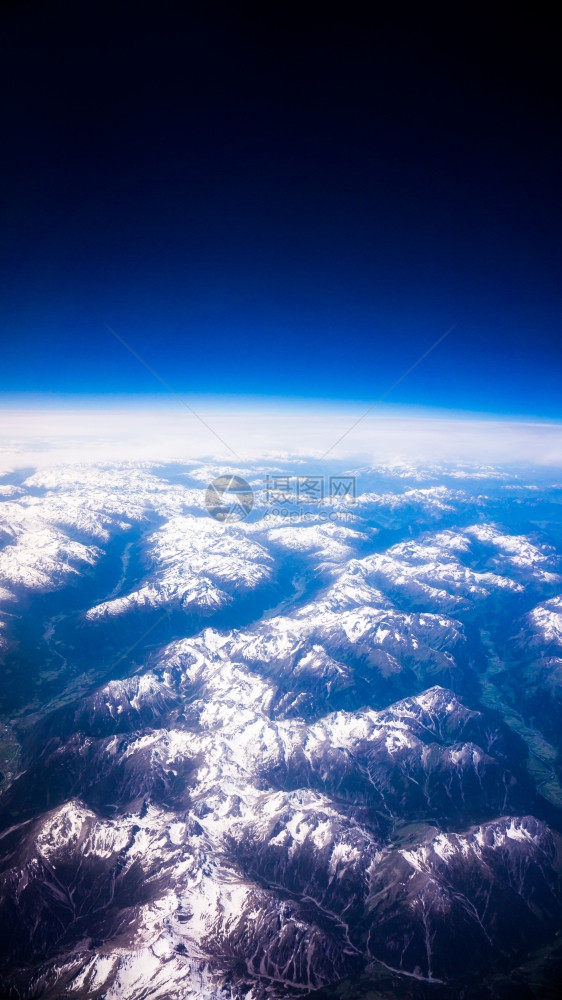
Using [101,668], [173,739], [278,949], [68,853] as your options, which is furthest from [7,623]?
[278,949]

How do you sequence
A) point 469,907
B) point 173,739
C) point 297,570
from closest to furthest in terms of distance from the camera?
point 469,907 < point 173,739 < point 297,570

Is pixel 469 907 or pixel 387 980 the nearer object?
pixel 387 980

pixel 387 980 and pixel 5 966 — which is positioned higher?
pixel 5 966

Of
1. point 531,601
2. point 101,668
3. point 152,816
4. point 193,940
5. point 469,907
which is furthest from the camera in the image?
point 531,601

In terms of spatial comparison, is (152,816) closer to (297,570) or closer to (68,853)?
(68,853)

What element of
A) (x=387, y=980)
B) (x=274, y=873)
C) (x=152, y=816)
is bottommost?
(x=387, y=980)

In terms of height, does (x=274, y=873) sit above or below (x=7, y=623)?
below

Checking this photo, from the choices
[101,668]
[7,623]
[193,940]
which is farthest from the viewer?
[7,623]

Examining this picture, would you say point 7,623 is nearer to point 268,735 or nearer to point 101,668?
point 101,668

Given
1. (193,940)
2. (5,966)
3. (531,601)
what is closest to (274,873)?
(193,940)
